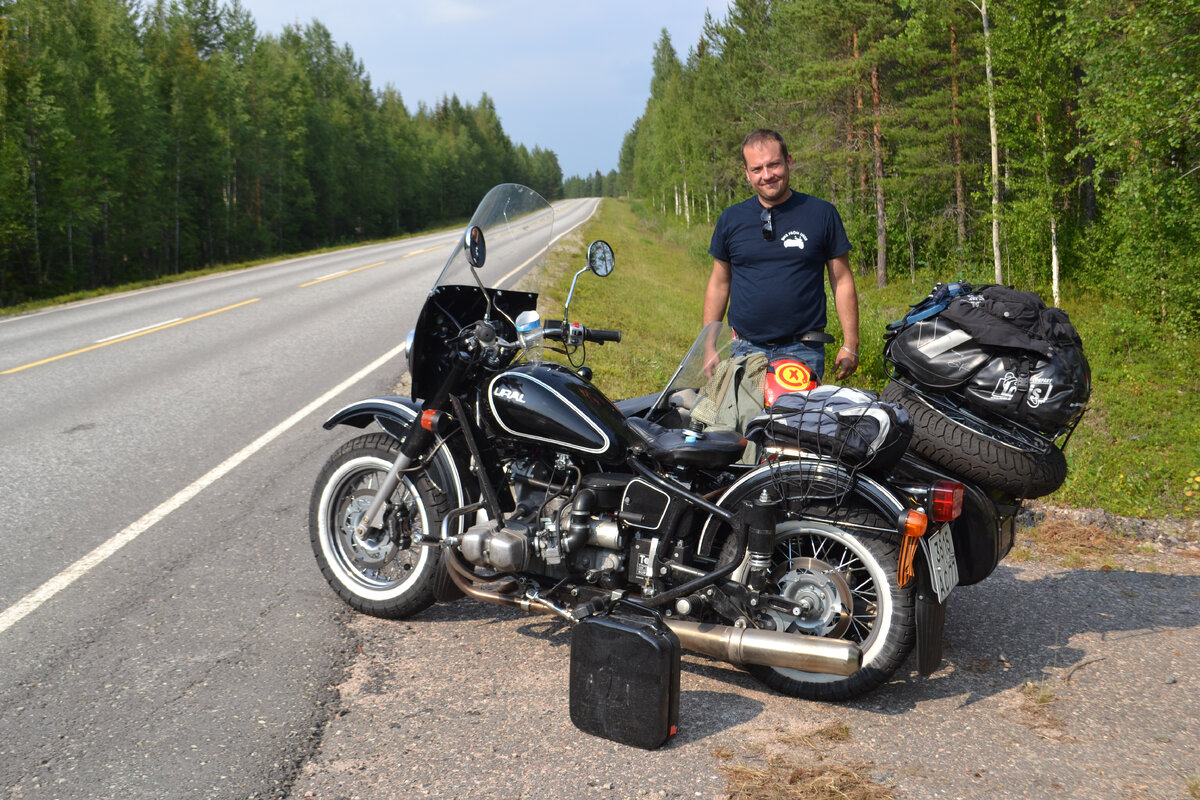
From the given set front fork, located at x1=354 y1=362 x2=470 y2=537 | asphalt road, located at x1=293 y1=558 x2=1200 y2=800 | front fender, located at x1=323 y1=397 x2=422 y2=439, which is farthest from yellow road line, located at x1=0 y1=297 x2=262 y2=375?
asphalt road, located at x1=293 y1=558 x2=1200 y2=800

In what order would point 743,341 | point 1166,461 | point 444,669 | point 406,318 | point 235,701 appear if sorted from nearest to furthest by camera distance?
→ point 235,701 → point 444,669 → point 743,341 → point 1166,461 → point 406,318

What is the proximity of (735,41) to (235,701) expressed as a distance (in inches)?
1787

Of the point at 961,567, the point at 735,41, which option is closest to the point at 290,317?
the point at 961,567

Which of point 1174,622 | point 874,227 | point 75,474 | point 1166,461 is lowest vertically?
point 1166,461

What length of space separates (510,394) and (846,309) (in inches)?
80.3

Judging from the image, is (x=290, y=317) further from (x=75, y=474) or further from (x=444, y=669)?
(x=444, y=669)

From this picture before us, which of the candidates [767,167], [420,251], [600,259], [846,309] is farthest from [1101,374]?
[420,251]

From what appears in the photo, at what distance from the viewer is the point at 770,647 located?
323 cm

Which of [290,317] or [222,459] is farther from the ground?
[290,317]

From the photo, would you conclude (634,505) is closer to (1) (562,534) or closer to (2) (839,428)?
(1) (562,534)

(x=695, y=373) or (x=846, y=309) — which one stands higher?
(x=846, y=309)

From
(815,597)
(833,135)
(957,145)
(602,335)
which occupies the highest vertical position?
(833,135)

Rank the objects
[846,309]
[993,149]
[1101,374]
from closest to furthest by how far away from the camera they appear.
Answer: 1. [846,309]
2. [1101,374]
3. [993,149]

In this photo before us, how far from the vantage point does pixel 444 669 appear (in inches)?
143
